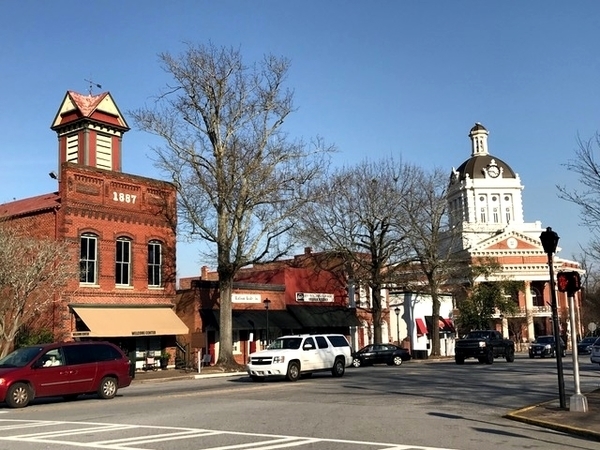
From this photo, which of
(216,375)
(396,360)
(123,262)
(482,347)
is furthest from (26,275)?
(482,347)

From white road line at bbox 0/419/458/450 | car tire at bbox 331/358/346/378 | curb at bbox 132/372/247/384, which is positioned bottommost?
curb at bbox 132/372/247/384

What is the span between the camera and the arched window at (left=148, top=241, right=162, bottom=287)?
35906 millimetres

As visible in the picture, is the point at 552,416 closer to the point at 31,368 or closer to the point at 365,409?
the point at 365,409

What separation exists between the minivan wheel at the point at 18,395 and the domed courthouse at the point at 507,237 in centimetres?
3819

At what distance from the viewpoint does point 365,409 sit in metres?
15.7

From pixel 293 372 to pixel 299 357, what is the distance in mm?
644

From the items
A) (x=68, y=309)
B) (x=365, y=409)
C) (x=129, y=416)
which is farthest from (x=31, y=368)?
(x=68, y=309)

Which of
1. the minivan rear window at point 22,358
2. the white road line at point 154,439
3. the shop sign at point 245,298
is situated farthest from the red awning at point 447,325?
the white road line at point 154,439

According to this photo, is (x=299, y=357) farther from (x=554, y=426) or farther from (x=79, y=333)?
(x=554, y=426)

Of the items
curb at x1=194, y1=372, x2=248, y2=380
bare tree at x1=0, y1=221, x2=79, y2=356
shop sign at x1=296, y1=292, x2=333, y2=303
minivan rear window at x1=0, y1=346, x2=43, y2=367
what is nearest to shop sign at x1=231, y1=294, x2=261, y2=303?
shop sign at x1=296, y1=292, x2=333, y2=303

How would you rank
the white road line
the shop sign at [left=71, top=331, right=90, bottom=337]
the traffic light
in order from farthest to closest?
the shop sign at [left=71, top=331, right=90, bottom=337] < the traffic light < the white road line

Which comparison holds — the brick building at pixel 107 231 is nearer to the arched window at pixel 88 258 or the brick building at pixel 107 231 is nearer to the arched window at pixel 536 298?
the arched window at pixel 88 258

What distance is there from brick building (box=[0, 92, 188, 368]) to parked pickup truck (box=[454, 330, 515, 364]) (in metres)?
15.6

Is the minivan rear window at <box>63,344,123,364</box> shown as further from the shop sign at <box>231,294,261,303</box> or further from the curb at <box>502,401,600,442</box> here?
the shop sign at <box>231,294,261,303</box>
